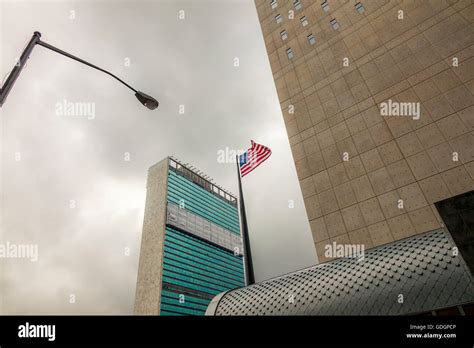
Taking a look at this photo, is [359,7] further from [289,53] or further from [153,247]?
[153,247]

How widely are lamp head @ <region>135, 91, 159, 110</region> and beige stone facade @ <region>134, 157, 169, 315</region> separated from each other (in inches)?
3947

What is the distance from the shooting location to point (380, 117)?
24.7m

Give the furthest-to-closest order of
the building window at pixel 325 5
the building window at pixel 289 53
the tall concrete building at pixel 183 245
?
the tall concrete building at pixel 183 245 < the building window at pixel 289 53 < the building window at pixel 325 5

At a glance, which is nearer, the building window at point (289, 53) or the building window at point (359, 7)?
the building window at point (359, 7)

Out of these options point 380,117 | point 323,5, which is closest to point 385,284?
point 380,117

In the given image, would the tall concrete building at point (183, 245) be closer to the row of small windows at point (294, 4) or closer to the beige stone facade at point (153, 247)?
the beige stone facade at point (153, 247)

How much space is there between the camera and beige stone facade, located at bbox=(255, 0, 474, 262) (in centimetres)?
2064

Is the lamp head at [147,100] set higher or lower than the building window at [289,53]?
lower

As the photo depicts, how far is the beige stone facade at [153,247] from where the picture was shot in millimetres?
96750

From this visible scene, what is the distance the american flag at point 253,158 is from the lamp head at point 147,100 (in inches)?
550

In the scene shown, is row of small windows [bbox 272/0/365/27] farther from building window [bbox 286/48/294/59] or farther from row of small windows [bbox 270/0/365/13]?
building window [bbox 286/48/294/59]

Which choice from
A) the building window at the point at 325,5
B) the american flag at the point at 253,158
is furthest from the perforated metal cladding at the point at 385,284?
the building window at the point at 325,5

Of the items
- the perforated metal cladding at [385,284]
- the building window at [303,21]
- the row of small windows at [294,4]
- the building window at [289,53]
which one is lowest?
the perforated metal cladding at [385,284]
